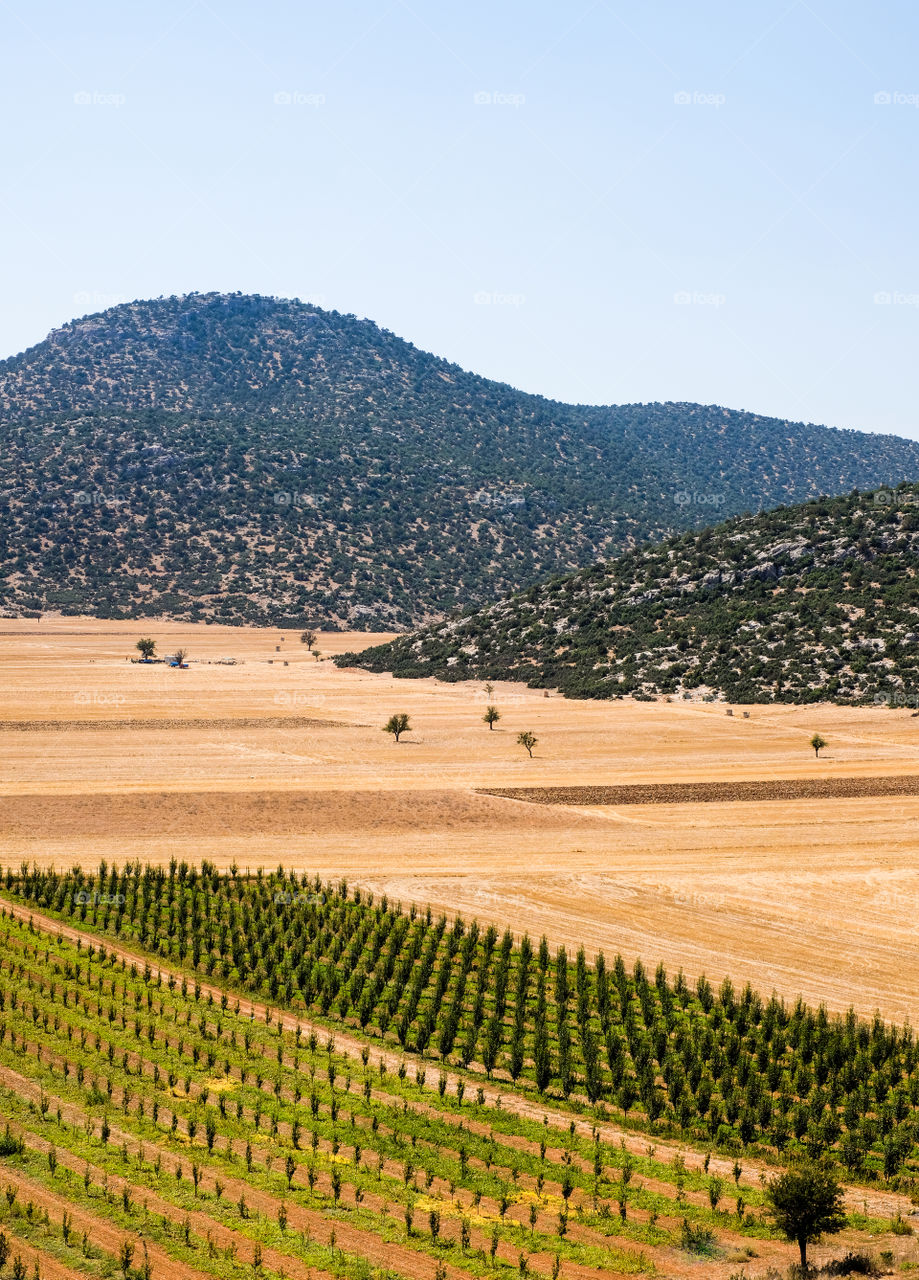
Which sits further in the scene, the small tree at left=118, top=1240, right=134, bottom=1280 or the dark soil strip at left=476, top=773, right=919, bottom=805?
the dark soil strip at left=476, top=773, right=919, bottom=805

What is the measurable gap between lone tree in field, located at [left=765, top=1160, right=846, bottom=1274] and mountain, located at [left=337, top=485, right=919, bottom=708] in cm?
6060

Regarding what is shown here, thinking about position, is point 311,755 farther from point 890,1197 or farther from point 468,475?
point 468,475

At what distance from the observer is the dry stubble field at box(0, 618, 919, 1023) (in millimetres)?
32531

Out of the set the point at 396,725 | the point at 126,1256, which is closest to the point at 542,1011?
the point at 126,1256

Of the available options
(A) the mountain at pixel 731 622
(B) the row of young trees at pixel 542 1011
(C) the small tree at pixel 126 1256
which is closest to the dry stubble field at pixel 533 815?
(B) the row of young trees at pixel 542 1011

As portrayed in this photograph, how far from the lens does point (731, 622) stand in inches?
3543

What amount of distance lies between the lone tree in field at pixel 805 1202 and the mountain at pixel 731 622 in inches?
2386

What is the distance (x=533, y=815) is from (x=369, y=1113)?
26716 millimetres

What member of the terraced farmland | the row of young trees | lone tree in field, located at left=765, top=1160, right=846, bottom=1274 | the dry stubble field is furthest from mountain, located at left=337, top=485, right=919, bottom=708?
lone tree in field, located at left=765, top=1160, right=846, bottom=1274

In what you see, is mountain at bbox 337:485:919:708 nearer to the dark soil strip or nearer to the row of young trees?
the dark soil strip

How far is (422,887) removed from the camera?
36188 mm

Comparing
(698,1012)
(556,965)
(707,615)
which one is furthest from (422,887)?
(707,615)

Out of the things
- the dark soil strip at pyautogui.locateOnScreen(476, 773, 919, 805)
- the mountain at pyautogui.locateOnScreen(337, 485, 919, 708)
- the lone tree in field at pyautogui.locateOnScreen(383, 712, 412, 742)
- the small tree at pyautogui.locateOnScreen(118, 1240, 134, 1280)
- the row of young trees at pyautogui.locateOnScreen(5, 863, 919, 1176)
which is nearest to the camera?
the small tree at pyautogui.locateOnScreen(118, 1240, 134, 1280)

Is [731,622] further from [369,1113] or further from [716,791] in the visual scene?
[369,1113]
